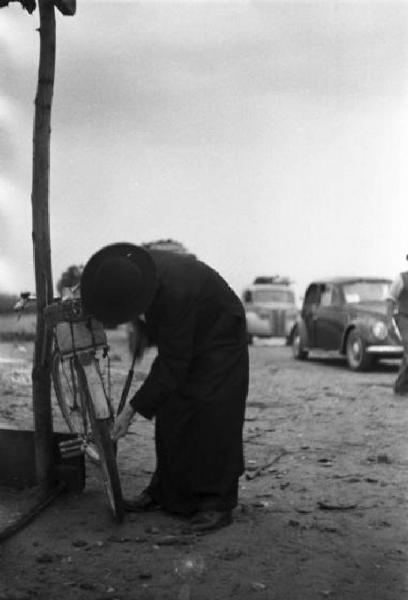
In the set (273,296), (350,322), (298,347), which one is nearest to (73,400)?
(350,322)

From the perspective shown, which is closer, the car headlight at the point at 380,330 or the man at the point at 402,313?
the man at the point at 402,313

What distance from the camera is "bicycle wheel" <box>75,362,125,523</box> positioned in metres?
4.37

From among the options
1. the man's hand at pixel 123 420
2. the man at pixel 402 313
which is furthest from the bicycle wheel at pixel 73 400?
the man at pixel 402 313

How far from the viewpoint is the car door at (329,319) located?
1488cm

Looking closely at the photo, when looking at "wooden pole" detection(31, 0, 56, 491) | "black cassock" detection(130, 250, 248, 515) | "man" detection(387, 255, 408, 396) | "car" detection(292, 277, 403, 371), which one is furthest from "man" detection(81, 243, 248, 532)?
"car" detection(292, 277, 403, 371)

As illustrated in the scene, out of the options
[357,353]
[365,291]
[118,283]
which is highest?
[118,283]

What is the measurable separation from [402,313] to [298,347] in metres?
6.74

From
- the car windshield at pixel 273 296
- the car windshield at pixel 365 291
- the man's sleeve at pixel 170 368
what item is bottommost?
the car windshield at pixel 273 296

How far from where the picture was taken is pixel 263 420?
8422 mm

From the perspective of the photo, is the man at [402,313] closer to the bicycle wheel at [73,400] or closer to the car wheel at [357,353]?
the car wheel at [357,353]

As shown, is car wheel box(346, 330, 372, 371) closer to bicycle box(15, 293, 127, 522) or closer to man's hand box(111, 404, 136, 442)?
bicycle box(15, 293, 127, 522)

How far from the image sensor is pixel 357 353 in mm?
14062

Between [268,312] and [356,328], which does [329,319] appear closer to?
[356,328]

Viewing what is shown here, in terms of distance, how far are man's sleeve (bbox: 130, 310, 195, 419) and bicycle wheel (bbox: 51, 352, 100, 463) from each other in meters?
0.43
